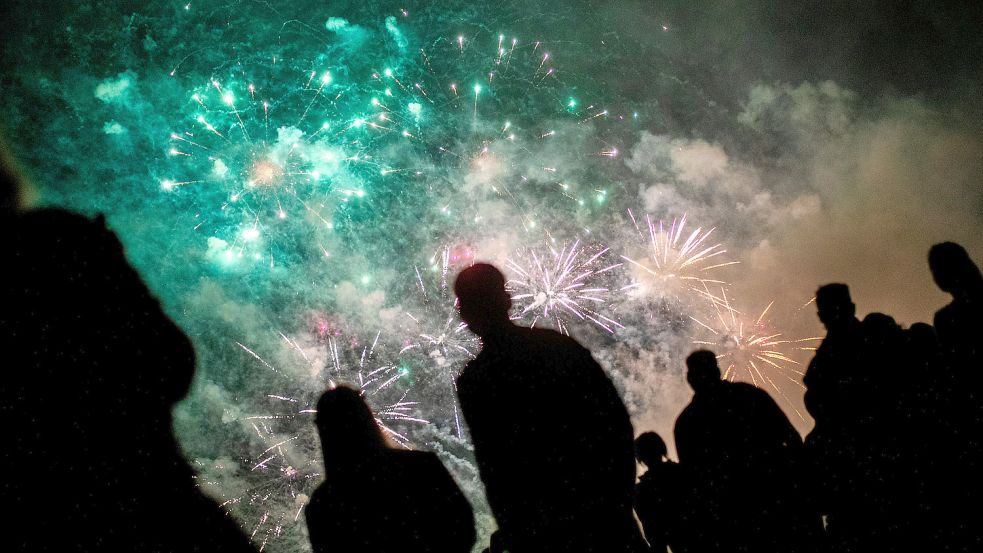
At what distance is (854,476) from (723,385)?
3.39 feet

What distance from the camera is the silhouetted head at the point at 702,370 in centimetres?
357

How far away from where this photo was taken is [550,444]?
196 centimetres

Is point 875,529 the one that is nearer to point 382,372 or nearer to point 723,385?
point 723,385

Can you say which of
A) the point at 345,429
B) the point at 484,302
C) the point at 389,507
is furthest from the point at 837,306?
the point at 345,429

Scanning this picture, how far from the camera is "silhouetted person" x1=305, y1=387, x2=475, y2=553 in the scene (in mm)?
3027

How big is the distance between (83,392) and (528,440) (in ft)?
14.4

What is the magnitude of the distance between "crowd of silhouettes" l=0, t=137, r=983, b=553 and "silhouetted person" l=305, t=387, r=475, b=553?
0.01 m

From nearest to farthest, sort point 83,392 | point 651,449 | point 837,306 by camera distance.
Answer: point 837,306 < point 83,392 < point 651,449

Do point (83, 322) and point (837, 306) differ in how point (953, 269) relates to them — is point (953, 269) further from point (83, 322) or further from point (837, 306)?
point (83, 322)

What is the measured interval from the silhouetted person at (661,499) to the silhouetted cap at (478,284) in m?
2.66

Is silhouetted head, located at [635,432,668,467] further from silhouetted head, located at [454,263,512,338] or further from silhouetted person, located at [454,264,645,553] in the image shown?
silhouetted head, located at [454,263,512,338]

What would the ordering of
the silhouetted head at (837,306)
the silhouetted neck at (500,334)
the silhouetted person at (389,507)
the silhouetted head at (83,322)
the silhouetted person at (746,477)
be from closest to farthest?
the silhouetted neck at (500,334) → the silhouetted person at (746,477) → the silhouetted person at (389,507) → the silhouetted head at (837,306) → the silhouetted head at (83,322)

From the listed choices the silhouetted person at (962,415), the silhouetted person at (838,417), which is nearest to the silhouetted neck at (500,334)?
the silhouetted person at (838,417)

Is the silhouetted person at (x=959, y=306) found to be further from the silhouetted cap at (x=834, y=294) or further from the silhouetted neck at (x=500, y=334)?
the silhouetted neck at (x=500, y=334)
